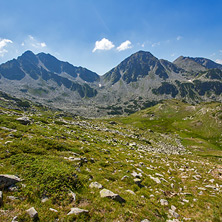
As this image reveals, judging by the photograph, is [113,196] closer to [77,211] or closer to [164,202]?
[77,211]

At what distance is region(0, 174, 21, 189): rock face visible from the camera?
8.69 m

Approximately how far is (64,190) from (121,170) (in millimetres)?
8746

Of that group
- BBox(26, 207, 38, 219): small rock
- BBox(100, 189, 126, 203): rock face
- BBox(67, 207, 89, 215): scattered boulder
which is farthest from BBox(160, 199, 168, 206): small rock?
BBox(26, 207, 38, 219): small rock

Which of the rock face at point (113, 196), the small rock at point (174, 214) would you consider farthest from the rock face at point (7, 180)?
the small rock at point (174, 214)

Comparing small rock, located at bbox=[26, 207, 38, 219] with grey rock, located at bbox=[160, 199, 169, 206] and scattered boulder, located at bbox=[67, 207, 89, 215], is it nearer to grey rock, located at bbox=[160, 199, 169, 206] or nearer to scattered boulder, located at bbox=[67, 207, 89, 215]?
scattered boulder, located at bbox=[67, 207, 89, 215]

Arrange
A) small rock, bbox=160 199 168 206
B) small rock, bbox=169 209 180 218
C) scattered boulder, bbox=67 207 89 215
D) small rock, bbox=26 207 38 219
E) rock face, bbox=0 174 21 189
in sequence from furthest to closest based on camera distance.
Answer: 1. small rock, bbox=160 199 168 206
2. small rock, bbox=169 209 180 218
3. rock face, bbox=0 174 21 189
4. scattered boulder, bbox=67 207 89 215
5. small rock, bbox=26 207 38 219

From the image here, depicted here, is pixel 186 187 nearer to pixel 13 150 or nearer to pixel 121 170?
pixel 121 170

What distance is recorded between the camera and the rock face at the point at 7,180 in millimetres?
8688

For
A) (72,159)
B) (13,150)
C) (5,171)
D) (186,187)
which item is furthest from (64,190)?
(186,187)

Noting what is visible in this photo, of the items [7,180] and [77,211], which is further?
[7,180]

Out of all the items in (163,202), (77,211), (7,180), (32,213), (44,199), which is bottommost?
(163,202)

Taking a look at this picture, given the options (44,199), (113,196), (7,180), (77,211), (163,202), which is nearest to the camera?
(77,211)

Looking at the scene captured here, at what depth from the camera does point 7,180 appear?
8906 mm

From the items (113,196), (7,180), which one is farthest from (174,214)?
(7,180)
